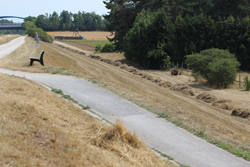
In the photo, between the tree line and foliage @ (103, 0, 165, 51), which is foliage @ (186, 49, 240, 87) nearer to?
the tree line

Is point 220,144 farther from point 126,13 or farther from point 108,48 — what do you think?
point 108,48

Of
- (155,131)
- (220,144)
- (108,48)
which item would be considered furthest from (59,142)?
(108,48)

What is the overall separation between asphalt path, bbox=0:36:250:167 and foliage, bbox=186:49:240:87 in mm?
15641

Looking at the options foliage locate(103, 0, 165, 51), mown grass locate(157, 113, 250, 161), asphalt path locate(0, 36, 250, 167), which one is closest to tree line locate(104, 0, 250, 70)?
foliage locate(103, 0, 165, 51)

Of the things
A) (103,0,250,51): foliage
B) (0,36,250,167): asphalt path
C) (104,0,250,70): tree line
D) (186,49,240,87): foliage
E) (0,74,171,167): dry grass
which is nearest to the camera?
(0,74,171,167): dry grass

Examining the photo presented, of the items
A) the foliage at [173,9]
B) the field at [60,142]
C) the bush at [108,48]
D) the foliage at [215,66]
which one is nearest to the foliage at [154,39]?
the foliage at [173,9]

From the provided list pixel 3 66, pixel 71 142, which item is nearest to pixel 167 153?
pixel 71 142

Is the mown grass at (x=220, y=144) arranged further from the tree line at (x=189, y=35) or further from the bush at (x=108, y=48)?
the bush at (x=108, y=48)

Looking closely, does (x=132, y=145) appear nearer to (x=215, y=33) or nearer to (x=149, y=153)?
(x=149, y=153)

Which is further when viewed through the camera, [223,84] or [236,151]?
[223,84]

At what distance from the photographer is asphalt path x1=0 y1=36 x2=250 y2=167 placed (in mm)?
7688

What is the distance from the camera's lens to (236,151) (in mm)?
8398

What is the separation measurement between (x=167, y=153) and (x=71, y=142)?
2.67m

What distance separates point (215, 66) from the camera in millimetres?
27594
